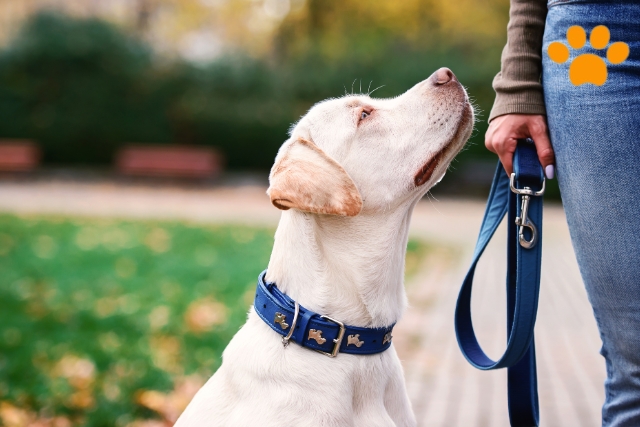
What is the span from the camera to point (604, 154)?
2.07 meters

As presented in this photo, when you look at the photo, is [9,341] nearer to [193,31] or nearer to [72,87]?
[72,87]

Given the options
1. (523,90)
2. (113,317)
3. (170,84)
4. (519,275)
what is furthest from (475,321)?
(170,84)

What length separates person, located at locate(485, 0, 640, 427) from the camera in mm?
2045

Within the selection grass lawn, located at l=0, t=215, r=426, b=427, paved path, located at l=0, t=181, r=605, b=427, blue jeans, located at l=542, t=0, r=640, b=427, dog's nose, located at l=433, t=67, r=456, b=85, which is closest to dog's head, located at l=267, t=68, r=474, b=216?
dog's nose, located at l=433, t=67, r=456, b=85

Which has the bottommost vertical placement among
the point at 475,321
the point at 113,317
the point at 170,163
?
the point at 170,163

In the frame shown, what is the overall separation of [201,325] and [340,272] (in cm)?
379

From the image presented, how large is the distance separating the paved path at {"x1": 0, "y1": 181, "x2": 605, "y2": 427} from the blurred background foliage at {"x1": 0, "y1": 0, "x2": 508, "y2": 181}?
5.04 meters

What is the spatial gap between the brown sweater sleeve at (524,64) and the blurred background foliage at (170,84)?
1732 centimetres

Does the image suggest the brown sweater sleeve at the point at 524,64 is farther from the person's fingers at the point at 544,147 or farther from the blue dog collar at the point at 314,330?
the blue dog collar at the point at 314,330

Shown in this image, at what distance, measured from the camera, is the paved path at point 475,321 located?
4.51 meters

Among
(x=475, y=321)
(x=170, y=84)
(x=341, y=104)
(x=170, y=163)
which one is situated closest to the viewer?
(x=341, y=104)

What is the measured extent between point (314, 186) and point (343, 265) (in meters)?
0.37

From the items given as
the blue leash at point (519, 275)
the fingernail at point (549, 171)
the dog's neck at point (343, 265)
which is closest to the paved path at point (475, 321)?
the blue leash at point (519, 275)

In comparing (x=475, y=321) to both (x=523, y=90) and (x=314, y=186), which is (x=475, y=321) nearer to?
(x=523, y=90)
